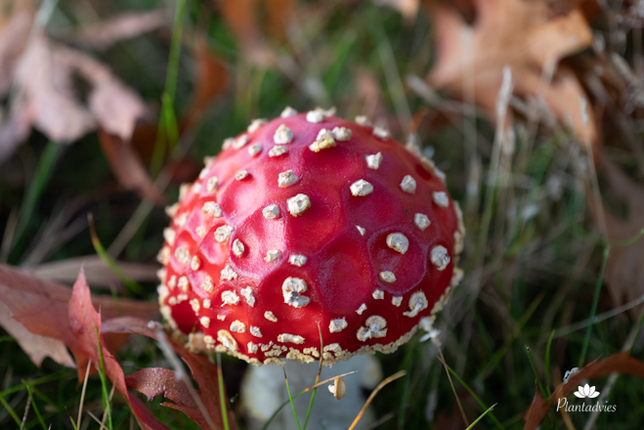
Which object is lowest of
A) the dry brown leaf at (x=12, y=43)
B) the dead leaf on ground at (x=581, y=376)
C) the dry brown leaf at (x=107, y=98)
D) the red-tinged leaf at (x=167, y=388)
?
the dead leaf on ground at (x=581, y=376)

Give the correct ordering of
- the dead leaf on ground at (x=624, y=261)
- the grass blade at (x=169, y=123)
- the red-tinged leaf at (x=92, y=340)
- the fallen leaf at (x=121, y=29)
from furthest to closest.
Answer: the fallen leaf at (x=121, y=29)
the grass blade at (x=169, y=123)
the dead leaf on ground at (x=624, y=261)
the red-tinged leaf at (x=92, y=340)

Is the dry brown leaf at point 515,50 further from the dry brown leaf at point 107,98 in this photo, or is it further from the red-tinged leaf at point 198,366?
the red-tinged leaf at point 198,366

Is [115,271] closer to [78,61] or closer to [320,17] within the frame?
[78,61]

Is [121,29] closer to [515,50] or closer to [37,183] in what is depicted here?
[37,183]

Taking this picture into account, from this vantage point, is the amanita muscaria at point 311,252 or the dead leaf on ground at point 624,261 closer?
the amanita muscaria at point 311,252

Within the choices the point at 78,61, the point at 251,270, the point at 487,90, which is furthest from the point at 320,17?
the point at 251,270

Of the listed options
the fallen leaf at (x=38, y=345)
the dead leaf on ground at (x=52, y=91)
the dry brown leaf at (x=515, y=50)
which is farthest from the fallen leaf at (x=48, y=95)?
the dry brown leaf at (x=515, y=50)

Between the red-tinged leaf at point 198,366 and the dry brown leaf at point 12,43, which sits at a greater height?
the dry brown leaf at point 12,43
